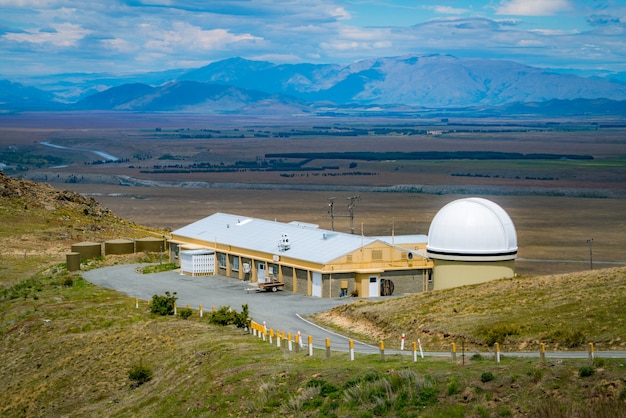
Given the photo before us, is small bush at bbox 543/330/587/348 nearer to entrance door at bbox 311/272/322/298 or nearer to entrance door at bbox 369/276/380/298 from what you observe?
entrance door at bbox 369/276/380/298

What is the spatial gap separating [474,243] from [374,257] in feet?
19.1

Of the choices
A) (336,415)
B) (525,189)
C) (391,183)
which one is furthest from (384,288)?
(391,183)

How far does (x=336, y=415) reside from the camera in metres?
29.2

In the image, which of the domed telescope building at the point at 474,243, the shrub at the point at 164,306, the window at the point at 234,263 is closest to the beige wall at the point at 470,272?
the domed telescope building at the point at 474,243

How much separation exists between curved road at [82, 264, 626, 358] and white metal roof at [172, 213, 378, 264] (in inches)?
98.4

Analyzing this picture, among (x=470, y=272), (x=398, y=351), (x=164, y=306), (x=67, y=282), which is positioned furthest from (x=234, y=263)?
(x=398, y=351)

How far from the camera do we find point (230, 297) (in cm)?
5634

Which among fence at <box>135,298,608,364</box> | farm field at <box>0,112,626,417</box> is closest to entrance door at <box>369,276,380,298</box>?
farm field at <box>0,112,626,417</box>

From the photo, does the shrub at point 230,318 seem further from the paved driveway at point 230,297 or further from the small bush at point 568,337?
the small bush at point 568,337

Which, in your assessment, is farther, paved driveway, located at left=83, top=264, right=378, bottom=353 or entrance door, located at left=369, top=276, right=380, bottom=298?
entrance door, located at left=369, top=276, right=380, bottom=298

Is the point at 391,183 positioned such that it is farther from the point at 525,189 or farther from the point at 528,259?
the point at 528,259

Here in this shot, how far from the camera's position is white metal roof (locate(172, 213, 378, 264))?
191 feet

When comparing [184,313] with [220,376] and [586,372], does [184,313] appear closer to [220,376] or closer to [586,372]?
[220,376]

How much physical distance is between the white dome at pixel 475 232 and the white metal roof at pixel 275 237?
455 centimetres
